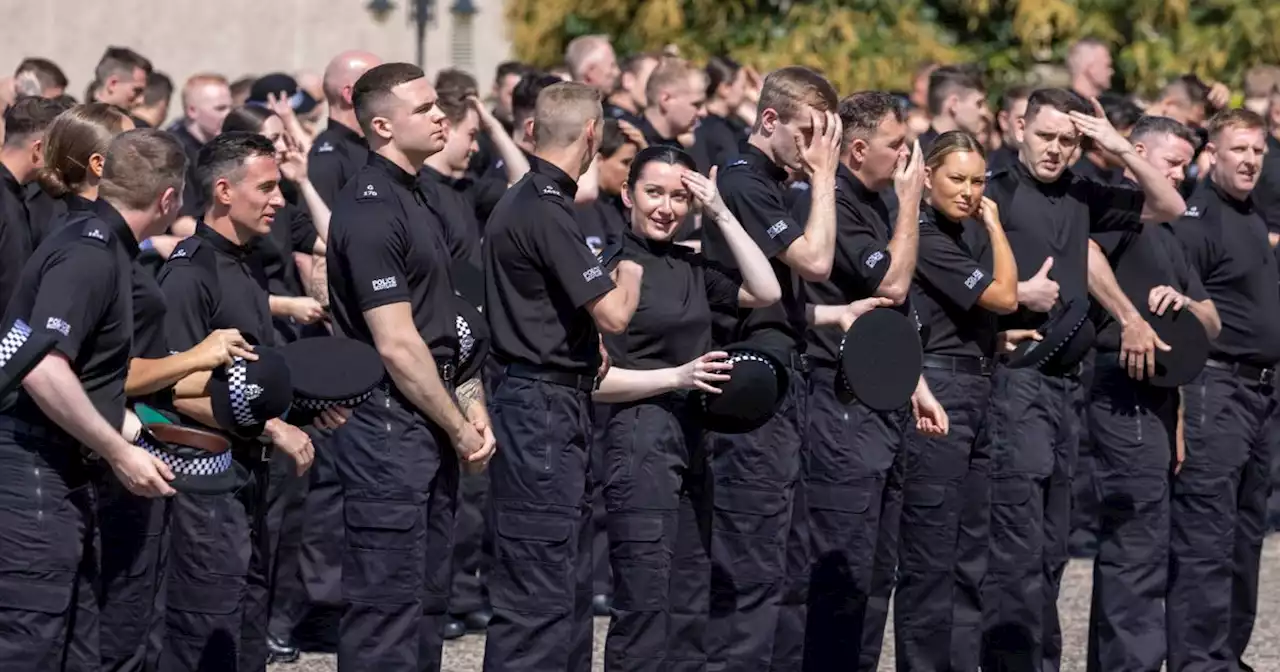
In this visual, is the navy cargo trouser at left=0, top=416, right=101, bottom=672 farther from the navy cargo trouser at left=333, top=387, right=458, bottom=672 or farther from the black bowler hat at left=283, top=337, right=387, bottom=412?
the navy cargo trouser at left=333, top=387, right=458, bottom=672

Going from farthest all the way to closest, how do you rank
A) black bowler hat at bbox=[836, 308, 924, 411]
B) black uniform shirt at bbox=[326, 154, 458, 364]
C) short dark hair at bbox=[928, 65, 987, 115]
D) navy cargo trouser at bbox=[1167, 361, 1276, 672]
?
1. short dark hair at bbox=[928, 65, 987, 115]
2. navy cargo trouser at bbox=[1167, 361, 1276, 672]
3. black bowler hat at bbox=[836, 308, 924, 411]
4. black uniform shirt at bbox=[326, 154, 458, 364]

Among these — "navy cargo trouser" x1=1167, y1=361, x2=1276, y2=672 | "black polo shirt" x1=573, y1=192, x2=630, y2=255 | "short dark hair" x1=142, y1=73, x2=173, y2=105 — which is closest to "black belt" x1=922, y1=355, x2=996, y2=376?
"navy cargo trouser" x1=1167, y1=361, x2=1276, y2=672

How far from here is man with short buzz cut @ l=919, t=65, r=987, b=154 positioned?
11461 mm

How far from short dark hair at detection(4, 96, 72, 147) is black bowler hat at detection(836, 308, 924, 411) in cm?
306

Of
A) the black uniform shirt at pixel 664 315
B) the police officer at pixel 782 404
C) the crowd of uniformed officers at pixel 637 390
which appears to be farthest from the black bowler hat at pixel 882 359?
the black uniform shirt at pixel 664 315

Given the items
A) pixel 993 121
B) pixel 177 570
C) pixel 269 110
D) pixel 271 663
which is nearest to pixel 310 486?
pixel 271 663

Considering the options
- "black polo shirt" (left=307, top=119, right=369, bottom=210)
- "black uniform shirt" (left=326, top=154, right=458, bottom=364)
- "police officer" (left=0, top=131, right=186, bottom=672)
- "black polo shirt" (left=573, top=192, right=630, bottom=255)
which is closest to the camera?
"police officer" (left=0, top=131, right=186, bottom=672)

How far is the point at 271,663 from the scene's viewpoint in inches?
362

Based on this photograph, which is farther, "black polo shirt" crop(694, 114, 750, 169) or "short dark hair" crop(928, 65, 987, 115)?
"black polo shirt" crop(694, 114, 750, 169)

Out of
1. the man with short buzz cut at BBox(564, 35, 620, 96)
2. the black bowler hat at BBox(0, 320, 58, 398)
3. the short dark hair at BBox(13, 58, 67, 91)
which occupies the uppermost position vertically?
the man with short buzz cut at BBox(564, 35, 620, 96)

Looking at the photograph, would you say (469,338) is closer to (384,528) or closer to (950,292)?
(384,528)

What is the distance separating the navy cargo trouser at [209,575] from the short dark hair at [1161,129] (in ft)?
13.2

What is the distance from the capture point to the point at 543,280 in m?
7.21

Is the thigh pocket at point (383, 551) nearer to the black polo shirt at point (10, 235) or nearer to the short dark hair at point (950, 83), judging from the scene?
the black polo shirt at point (10, 235)
